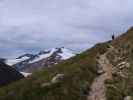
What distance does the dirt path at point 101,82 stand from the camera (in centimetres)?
3541

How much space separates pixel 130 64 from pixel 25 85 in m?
12.7

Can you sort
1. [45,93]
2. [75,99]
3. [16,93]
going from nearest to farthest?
[75,99] → [45,93] → [16,93]

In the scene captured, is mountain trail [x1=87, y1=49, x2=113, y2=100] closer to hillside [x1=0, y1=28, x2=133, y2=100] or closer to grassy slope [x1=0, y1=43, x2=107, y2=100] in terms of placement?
hillside [x1=0, y1=28, x2=133, y2=100]

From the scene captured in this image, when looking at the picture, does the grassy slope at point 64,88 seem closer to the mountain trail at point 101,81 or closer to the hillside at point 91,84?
the hillside at point 91,84

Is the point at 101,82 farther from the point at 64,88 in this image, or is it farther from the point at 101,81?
the point at 64,88

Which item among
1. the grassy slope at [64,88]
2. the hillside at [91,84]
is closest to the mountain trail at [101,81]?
the hillside at [91,84]

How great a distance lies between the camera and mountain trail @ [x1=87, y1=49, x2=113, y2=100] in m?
→ 35.4

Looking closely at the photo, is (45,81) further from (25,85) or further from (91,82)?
(91,82)

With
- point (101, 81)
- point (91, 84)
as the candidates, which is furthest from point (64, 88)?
point (101, 81)

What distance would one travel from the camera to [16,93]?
1620 inches

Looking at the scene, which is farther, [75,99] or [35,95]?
[35,95]

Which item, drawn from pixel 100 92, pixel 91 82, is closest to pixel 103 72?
pixel 91 82

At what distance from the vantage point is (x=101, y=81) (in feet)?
130

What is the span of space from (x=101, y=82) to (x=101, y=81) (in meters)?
0.51
